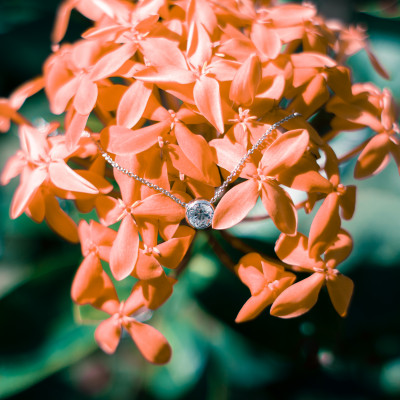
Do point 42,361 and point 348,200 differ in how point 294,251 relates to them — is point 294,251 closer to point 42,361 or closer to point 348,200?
point 348,200

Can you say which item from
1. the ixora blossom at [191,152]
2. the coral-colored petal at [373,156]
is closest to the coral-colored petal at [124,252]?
the ixora blossom at [191,152]

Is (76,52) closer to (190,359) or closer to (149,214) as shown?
(149,214)

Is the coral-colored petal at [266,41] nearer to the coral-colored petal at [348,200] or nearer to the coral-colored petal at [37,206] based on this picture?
the coral-colored petal at [348,200]

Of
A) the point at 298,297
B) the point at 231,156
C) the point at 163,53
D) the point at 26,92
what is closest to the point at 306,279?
the point at 298,297

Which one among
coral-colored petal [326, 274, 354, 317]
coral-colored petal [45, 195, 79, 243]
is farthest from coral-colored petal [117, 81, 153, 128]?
coral-colored petal [326, 274, 354, 317]

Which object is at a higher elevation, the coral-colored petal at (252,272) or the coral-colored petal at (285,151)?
the coral-colored petal at (285,151)

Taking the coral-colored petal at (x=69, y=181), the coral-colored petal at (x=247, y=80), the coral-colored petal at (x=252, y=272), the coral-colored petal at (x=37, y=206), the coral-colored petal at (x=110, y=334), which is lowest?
the coral-colored petal at (x=110, y=334)

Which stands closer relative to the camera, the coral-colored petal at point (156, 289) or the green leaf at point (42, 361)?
the coral-colored petal at point (156, 289)
